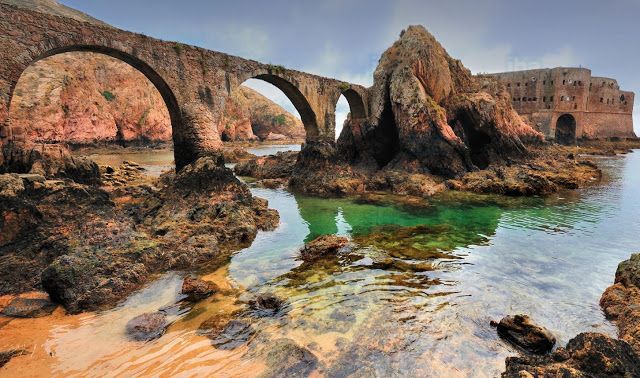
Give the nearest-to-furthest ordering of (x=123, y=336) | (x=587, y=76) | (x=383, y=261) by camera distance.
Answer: (x=123, y=336), (x=383, y=261), (x=587, y=76)

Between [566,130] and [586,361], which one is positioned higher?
[566,130]

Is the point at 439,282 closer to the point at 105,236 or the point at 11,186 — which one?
the point at 105,236

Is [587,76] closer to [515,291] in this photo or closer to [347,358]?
[515,291]

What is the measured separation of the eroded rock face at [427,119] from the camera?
2277 centimetres

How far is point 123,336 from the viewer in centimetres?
572

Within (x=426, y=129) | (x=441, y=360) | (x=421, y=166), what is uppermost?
(x=426, y=129)

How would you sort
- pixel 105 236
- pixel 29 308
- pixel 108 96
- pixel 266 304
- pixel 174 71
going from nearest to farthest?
pixel 29 308 < pixel 266 304 < pixel 105 236 < pixel 174 71 < pixel 108 96

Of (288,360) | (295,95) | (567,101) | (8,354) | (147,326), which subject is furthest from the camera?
(567,101)

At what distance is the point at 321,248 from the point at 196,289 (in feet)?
12.7

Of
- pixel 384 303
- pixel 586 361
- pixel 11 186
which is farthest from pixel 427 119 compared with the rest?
pixel 11 186

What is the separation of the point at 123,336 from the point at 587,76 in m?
74.0

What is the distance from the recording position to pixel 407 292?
762cm

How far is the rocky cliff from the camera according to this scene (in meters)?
49.2

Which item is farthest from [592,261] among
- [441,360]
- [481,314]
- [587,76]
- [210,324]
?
[587,76]
